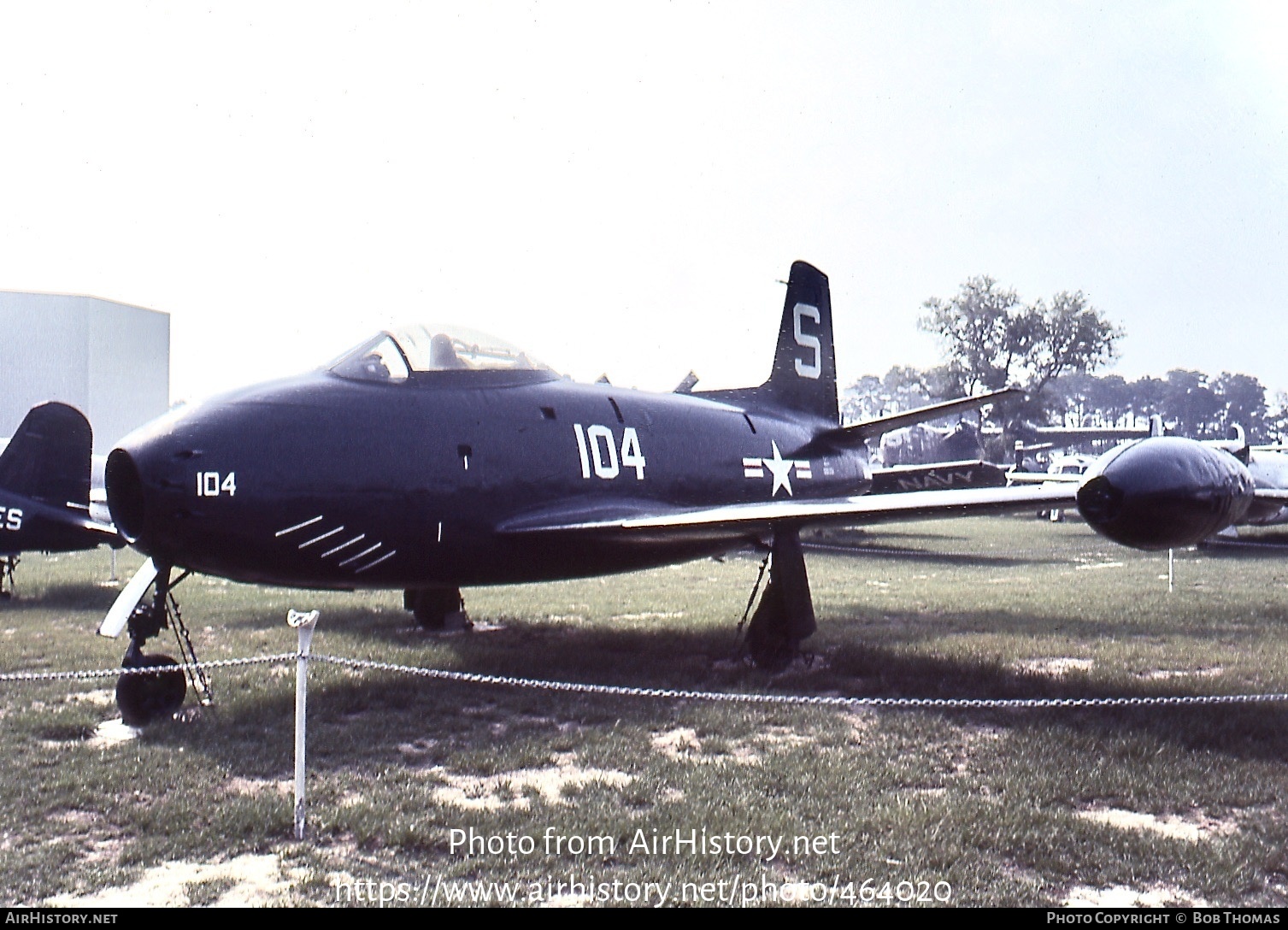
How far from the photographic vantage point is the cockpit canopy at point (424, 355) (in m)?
6.50

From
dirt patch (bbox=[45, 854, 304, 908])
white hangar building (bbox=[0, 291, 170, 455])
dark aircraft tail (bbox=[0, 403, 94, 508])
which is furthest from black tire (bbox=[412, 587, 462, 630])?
white hangar building (bbox=[0, 291, 170, 455])

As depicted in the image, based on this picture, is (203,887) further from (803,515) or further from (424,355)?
(803,515)

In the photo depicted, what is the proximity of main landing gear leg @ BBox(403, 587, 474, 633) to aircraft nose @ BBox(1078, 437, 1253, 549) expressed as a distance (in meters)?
6.09

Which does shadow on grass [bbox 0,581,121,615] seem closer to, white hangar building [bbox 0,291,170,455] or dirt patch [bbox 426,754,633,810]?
dirt patch [bbox 426,754,633,810]

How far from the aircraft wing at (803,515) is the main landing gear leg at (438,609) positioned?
2.90 meters

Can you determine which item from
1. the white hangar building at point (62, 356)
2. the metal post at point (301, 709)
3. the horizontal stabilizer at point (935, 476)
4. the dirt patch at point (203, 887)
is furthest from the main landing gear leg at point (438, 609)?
the white hangar building at point (62, 356)

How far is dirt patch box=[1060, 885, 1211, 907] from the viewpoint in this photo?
339cm

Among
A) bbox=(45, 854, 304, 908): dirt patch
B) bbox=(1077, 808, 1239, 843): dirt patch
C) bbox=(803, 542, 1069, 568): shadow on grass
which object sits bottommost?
bbox=(803, 542, 1069, 568): shadow on grass

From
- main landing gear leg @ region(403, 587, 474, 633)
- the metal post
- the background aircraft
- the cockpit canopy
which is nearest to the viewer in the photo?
the metal post

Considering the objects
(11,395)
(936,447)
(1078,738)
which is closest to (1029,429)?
(936,447)

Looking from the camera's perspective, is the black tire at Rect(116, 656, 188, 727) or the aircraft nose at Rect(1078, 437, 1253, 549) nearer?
the aircraft nose at Rect(1078, 437, 1253, 549)

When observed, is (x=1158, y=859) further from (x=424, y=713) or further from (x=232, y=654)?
(x=232, y=654)

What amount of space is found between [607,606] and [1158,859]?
26.1ft

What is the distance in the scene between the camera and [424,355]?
6738mm
